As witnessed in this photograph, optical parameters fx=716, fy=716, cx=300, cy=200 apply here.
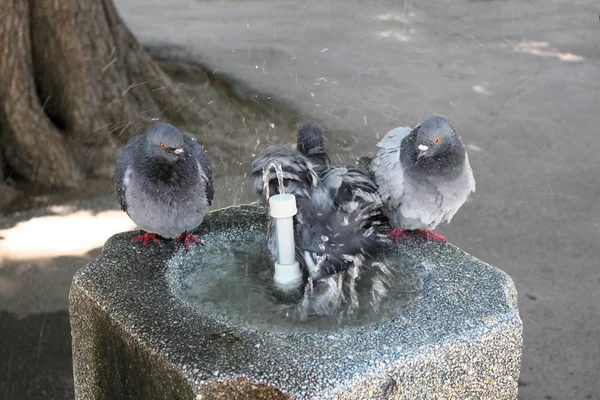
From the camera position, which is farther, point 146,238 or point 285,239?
point 146,238

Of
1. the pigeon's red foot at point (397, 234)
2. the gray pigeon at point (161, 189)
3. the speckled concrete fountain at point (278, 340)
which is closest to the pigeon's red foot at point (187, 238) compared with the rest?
the gray pigeon at point (161, 189)

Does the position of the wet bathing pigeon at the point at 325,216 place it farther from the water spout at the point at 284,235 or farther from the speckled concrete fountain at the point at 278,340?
the speckled concrete fountain at the point at 278,340

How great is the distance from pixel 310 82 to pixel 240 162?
273cm

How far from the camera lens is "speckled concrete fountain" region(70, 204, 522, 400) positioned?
2209 millimetres

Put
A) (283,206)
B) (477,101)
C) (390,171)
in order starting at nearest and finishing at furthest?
(283,206)
(390,171)
(477,101)

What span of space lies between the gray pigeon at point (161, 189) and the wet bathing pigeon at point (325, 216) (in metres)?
0.33

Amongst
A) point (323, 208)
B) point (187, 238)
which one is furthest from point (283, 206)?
point (187, 238)

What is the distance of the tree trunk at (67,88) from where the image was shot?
5754 mm

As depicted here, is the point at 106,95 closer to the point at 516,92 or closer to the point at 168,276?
the point at 168,276

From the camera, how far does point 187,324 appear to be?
98.0 inches

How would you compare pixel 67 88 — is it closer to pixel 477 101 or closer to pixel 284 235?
pixel 284 235

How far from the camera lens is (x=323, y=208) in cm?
296

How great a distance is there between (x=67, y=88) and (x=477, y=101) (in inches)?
189

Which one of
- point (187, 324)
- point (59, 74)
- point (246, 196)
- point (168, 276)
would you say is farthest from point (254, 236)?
point (59, 74)
